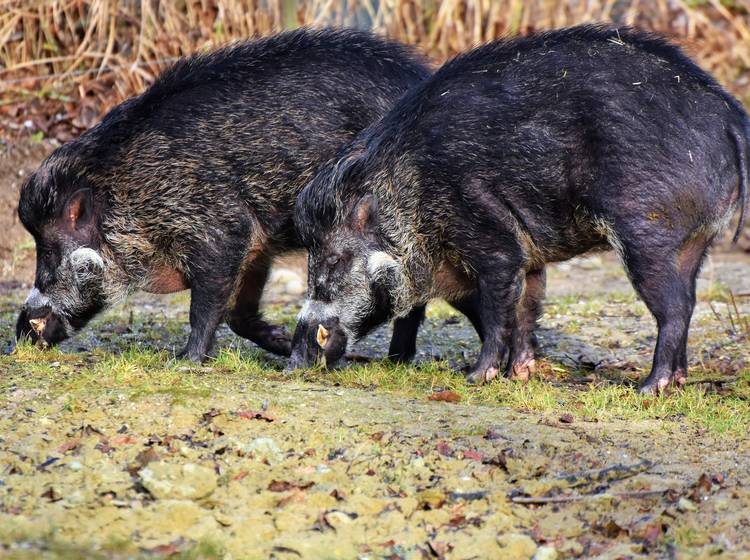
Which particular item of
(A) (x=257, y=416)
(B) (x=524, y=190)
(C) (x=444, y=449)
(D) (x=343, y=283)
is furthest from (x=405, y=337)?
(C) (x=444, y=449)

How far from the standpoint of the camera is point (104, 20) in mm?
12250

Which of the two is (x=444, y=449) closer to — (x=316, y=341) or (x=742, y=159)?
(x=316, y=341)

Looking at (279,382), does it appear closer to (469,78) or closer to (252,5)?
(469,78)

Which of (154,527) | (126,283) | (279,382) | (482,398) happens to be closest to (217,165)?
(126,283)

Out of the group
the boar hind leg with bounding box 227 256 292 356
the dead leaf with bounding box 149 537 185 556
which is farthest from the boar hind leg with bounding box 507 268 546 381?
the dead leaf with bounding box 149 537 185 556

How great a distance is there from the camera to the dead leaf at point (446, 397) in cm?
609

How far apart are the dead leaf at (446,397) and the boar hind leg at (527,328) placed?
79 centimetres

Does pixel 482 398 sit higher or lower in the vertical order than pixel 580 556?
lower

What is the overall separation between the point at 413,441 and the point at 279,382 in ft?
4.24

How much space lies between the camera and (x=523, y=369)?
688cm

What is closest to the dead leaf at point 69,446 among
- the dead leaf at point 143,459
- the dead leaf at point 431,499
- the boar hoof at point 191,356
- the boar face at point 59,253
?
the dead leaf at point 143,459

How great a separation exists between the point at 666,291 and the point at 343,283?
5.82 feet

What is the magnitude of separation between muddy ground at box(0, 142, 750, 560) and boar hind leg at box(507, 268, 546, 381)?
18 centimetres

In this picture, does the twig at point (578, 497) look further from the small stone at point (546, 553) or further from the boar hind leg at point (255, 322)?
the boar hind leg at point (255, 322)
